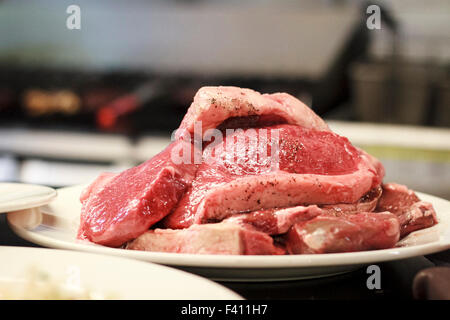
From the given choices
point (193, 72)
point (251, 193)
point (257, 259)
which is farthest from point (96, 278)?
point (193, 72)

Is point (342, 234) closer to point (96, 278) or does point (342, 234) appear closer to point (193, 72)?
point (96, 278)

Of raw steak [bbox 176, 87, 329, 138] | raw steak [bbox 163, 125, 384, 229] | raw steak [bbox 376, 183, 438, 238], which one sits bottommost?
raw steak [bbox 376, 183, 438, 238]

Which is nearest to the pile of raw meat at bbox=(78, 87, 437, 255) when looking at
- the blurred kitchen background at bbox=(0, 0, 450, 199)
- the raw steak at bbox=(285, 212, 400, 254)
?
the raw steak at bbox=(285, 212, 400, 254)

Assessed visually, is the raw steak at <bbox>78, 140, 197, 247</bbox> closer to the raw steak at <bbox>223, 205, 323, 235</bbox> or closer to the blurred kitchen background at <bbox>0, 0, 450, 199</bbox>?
the raw steak at <bbox>223, 205, 323, 235</bbox>

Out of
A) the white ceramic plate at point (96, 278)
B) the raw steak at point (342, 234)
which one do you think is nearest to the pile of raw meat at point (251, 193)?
the raw steak at point (342, 234)

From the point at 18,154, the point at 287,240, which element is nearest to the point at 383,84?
the point at 18,154

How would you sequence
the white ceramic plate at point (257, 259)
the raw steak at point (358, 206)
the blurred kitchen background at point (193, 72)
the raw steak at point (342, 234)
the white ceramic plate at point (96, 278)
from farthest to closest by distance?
the blurred kitchen background at point (193, 72)
the raw steak at point (358, 206)
the raw steak at point (342, 234)
the white ceramic plate at point (257, 259)
the white ceramic plate at point (96, 278)

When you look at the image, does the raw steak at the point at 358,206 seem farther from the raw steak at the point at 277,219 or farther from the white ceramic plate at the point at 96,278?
the white ceramic plate at the point at 96,278
